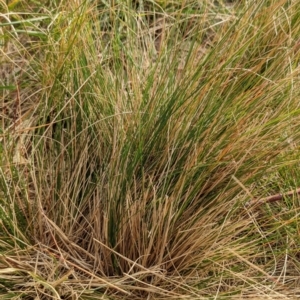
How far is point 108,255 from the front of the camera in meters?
1.33

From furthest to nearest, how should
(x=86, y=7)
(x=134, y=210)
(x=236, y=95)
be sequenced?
(x=86, y=7) < (x=236, y=95) < (x=134, y=210)

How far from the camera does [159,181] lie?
4.38 feet

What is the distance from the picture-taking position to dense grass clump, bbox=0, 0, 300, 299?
1.30 m

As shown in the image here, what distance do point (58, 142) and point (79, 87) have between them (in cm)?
13

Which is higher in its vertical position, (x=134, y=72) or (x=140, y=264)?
(x=134, y=72)

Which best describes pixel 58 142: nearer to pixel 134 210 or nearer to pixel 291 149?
pixel 134 210

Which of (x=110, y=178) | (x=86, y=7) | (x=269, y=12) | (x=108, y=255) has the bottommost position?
(x=108, y=255)

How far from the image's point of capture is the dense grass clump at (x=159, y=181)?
1.30 m

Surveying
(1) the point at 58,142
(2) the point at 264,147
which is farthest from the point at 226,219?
(1) the point at 58,142

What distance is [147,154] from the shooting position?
1376 mm

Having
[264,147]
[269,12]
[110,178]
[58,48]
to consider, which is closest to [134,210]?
[110,178]

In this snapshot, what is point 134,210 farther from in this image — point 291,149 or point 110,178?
point 291,149

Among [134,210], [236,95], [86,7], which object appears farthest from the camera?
[86,7]

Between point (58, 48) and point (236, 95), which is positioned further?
point (58, 48)
